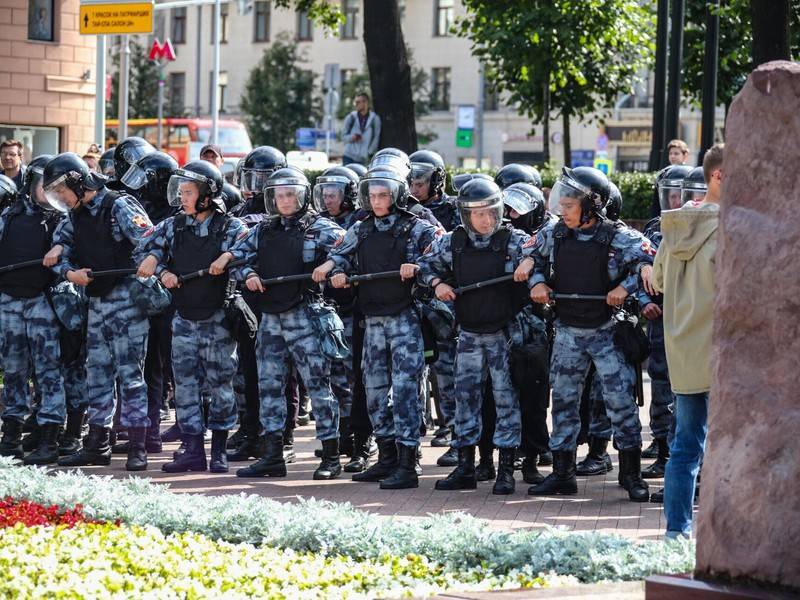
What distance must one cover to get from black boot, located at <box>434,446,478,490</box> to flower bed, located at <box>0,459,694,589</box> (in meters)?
→ 1.89

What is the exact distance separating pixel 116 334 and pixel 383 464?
2105 millimetres

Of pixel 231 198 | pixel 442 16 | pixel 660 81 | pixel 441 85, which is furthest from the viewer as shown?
pixel 441 85

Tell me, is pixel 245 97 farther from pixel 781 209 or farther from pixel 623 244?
pixel 781 209

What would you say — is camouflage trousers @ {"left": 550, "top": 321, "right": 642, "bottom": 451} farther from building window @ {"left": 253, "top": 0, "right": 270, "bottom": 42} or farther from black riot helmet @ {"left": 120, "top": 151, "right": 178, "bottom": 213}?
building window @ {"left": 253, "top": 0, "right": 270, "bottom": 42}

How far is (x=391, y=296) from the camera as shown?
1094 centimetres

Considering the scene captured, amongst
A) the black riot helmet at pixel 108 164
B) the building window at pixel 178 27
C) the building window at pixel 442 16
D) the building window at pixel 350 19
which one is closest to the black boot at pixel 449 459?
the black riot helmet at pixel 108 164

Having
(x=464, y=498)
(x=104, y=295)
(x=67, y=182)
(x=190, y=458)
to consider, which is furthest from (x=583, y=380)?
(x=67, y=182)

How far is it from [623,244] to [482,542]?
3.31 meters

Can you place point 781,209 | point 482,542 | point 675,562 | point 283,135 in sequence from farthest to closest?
point 283,135
point 482,542
point 675,562
point 781,209

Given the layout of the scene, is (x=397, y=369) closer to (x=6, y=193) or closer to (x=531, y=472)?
(x=531, y=472)

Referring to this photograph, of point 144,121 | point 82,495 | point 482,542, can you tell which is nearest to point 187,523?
point 82,495

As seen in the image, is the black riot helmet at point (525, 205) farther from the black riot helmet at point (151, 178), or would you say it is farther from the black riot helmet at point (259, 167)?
the black riot helmet at point (151, 178)

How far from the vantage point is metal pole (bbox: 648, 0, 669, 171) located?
72.1 feet

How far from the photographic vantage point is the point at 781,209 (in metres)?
5.86
